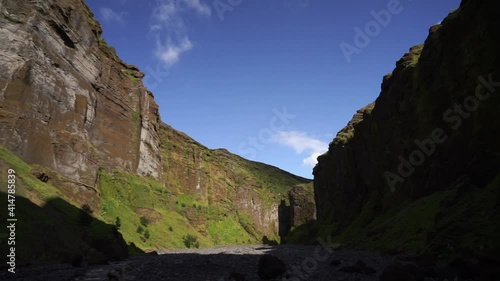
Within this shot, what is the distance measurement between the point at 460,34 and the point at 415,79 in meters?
11.4

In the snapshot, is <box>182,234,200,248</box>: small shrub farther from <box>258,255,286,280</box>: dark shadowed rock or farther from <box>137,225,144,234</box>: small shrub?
<box>258,255,286,280</box>: dark shadowed rock

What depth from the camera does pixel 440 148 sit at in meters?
38.1

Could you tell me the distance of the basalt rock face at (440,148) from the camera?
19.6 metres

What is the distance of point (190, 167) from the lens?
10294cm

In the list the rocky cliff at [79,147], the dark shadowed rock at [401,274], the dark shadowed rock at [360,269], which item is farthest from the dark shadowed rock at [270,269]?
the rocky cliff at [79,147]

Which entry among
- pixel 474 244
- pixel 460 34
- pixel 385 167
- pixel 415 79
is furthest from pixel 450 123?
pixel 474 244

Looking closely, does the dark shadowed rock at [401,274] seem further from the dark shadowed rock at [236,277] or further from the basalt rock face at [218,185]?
the basalt rock face at [218,185]

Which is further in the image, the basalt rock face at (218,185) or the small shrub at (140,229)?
the basalt rock face at (218,185)

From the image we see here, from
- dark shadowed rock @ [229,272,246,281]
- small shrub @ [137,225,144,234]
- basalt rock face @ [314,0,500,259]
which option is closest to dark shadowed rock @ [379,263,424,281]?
basalt rock face @ [314,0,500,259]

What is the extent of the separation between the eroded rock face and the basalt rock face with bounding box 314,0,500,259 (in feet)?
127

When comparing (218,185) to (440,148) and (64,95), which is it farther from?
(440,148)

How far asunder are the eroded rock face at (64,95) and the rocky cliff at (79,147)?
0.48ft

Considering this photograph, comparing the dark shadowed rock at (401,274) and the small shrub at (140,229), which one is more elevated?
the small shrub at (140,229)

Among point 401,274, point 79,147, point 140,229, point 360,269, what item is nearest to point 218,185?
point 140,229
